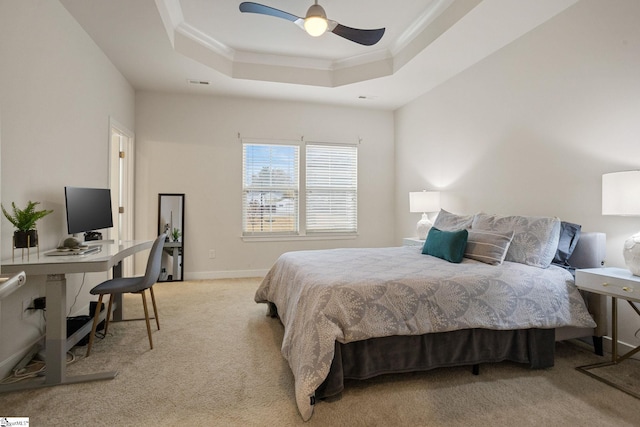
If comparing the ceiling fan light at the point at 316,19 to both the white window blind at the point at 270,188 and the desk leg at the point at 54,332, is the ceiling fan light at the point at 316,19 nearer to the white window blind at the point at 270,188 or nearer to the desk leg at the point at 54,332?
the desk leg at the point at 54,332

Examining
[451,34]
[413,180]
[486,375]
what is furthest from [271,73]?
[486,375]

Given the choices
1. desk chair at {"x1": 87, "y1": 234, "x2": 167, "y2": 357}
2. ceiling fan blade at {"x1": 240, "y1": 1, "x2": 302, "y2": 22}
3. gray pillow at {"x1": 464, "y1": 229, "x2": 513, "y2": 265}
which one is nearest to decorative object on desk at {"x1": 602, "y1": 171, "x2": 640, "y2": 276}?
gray pillow at {"x1": 464, "y1": 229, "x2": 513, "y2": 265}

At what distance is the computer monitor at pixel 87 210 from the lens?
2.68 metres

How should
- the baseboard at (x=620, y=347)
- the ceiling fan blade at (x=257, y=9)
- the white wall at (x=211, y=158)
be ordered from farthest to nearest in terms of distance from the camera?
the white wall at (x=211, y=158) < the ceiling fan blade at (x=257, y=9) < the baseboard at (x=620, y=347)

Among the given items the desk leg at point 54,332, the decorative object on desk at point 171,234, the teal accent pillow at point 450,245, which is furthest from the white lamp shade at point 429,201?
the desk leg at point 54,332

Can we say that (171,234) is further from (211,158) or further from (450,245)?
(450,245)

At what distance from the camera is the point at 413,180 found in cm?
532

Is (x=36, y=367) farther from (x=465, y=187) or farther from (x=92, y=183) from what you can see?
(x=465, y=187)

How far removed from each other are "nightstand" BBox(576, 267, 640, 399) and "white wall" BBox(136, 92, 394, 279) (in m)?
3.69

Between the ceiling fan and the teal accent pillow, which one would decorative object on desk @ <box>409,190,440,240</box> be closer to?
the teal accent pillow

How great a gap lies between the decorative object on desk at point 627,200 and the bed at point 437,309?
40 centimetres

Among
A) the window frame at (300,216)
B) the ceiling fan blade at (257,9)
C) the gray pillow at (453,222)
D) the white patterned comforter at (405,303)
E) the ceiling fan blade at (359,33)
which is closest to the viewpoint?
the white patterned comforter at (405,303)

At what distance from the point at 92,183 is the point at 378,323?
329 cm

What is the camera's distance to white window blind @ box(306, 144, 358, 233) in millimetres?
5551
